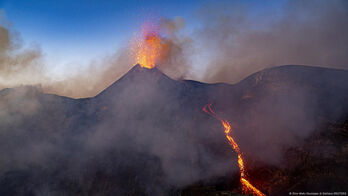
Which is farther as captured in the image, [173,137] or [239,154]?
[173,137]

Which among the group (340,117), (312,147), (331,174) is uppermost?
(340,117)

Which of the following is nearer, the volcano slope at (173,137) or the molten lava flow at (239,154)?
the molten lava flow at (239,154)

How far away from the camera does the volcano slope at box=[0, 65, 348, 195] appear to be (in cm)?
4072

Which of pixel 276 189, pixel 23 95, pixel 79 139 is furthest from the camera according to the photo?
pixel 23 95

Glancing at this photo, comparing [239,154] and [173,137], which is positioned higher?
[173,137]

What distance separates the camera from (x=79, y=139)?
64188 mm

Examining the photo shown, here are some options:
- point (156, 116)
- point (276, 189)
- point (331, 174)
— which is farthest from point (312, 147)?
point (156, 116)

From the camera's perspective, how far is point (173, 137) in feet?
192

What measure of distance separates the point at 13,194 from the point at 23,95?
5181cm

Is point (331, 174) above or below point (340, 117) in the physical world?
below

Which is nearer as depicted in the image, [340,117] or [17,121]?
[340,117]

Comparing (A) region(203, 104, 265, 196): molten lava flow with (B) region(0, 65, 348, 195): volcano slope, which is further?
(B) region(0, 65, 348, 195): volcano slope

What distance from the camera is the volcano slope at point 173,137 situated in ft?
134

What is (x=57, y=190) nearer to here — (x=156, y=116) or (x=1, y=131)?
(x=156, y=116)
